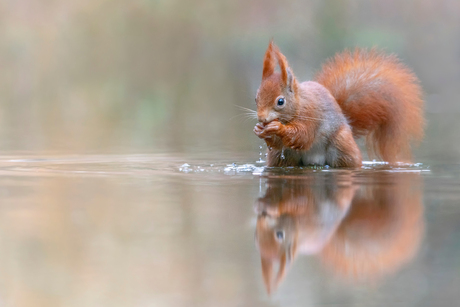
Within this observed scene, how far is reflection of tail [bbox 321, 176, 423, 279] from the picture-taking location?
1.68m

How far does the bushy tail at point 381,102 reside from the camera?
4344 mm

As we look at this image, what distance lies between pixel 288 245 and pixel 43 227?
0.79 m

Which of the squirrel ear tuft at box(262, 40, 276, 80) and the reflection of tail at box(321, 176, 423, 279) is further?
the squirrel ear tuft at box(262, 40, 276, 80)

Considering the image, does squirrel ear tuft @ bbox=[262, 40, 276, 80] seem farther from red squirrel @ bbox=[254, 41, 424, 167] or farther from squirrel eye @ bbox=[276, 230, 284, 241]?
squirrel eye @ bbox=[276, 230, 284, 241]

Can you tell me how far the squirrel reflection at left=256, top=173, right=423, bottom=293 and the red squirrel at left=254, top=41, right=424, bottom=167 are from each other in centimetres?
70

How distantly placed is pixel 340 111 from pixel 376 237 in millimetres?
2283

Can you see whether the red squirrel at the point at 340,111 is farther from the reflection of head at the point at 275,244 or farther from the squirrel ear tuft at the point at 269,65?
the reflection of head at the point at 275,244

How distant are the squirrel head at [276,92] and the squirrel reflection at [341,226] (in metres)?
0.68

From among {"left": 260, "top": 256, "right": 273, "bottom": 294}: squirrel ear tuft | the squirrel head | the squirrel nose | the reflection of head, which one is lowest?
{"left": 260, "top": 256, "right": 273, "bottom": 294}: squirrel ear tuft

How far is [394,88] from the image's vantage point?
4438 mm

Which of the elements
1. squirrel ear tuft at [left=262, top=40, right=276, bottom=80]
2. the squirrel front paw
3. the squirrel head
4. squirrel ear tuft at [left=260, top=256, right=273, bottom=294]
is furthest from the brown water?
squirrel ear tuft at [left=262, top=40, right=276, bottom=80]

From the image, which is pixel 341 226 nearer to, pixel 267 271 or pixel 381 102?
pixel 267 271

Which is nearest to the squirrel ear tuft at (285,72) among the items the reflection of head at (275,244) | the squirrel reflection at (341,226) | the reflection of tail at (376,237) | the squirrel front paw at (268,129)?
the squirrel front paw at (268,129)

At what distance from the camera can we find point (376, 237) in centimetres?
198
